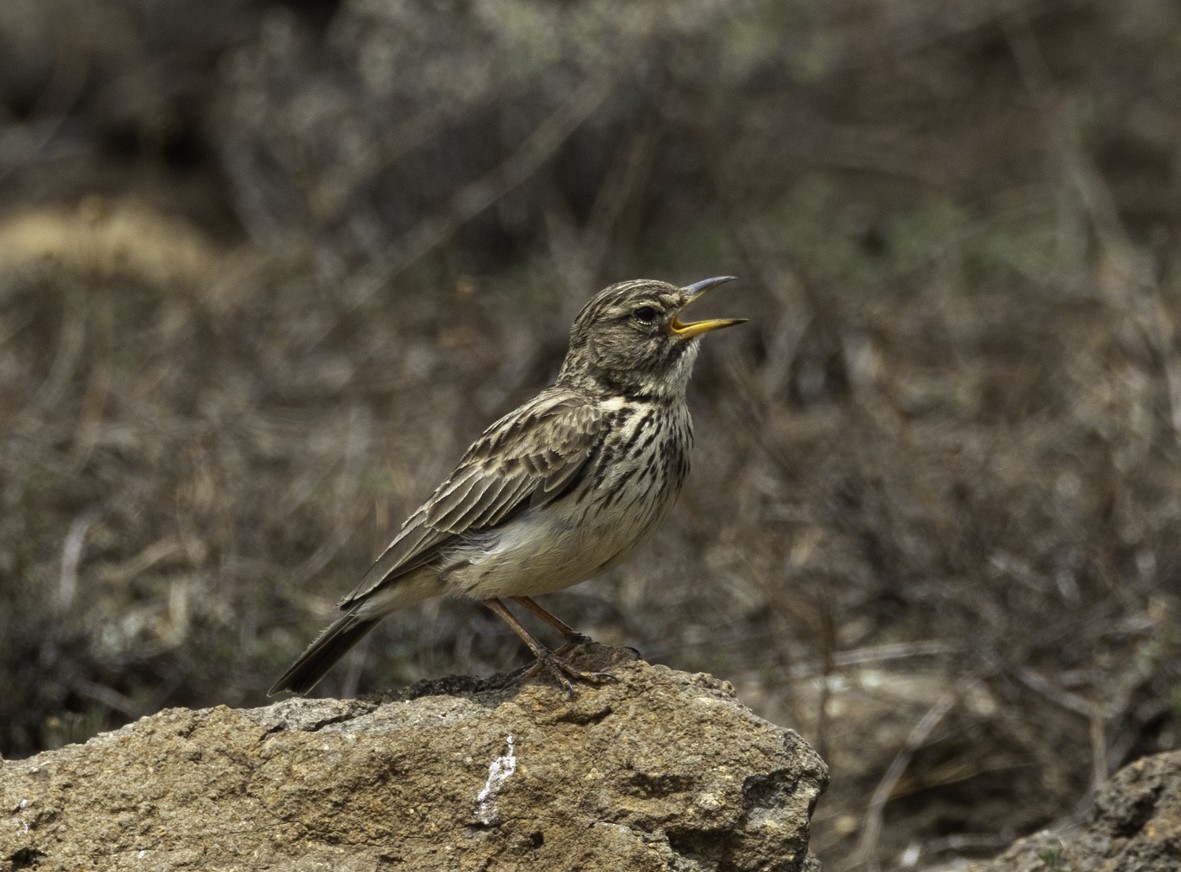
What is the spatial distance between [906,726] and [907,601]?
Answer: 0.85 m

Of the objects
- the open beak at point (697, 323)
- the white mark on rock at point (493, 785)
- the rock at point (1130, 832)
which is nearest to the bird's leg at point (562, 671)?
the white mark on rock at point (493, 785)

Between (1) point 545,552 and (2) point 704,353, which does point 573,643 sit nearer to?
(1) point 545,552

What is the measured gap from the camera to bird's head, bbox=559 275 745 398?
18.9 feet

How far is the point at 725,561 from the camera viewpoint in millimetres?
8930

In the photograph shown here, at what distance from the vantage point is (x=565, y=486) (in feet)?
17.7

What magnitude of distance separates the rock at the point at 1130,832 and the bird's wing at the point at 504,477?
1818 millimetres

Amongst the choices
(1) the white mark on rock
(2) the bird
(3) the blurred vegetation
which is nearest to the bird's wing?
(2) the bird

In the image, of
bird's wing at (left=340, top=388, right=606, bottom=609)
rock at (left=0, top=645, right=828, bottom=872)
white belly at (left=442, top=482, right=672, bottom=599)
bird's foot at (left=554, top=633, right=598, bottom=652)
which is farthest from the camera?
bird's wing at (left=340, top=388, right=606, bottom=609)

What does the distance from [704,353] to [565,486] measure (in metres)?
5.84

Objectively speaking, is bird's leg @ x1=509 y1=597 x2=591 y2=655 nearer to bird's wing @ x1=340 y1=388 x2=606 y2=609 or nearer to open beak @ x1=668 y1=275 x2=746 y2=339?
bird's wing @ x1=340 y1=388 x2=606 y2=609

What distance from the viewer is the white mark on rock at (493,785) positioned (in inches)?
181

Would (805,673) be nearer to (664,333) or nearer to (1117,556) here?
(1117,556)

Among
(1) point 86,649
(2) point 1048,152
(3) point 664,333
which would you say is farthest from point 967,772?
(2) point 1048,152

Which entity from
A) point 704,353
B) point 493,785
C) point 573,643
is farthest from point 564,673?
point 704,353
